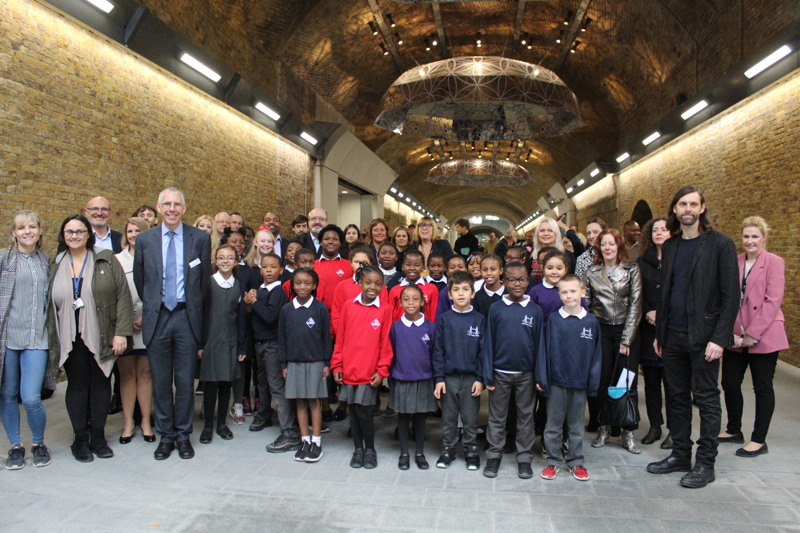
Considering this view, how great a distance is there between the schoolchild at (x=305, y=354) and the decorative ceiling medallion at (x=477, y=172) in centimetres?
1473

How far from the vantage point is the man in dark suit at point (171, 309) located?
4469mm

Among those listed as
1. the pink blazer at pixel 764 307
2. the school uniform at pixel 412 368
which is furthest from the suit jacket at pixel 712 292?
the school uniform at pixel 412 368

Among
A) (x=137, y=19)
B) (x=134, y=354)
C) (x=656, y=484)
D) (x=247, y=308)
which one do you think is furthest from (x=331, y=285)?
(x=137, y=19)

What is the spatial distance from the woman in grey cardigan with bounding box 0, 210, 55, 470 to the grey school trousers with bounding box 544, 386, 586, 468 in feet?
12.6

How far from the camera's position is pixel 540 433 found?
5.03m

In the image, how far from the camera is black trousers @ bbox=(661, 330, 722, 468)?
3965 mm

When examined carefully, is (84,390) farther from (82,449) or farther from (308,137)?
(308,137)

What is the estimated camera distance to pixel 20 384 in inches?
165

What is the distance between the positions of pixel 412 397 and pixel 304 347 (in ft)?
3.16

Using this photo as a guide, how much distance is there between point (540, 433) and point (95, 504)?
140 inches

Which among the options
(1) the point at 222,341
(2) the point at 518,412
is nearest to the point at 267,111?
(1) the point at 222,341

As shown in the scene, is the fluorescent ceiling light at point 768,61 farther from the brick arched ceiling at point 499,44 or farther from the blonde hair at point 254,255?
the blonde hair at point 254,255

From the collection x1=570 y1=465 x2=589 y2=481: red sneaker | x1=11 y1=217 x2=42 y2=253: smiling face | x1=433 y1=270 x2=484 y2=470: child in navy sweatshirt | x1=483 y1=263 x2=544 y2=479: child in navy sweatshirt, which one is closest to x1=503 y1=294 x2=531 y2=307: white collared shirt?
x1=483 y1=263 x2=544 y2=479: child in navy sweatshirt

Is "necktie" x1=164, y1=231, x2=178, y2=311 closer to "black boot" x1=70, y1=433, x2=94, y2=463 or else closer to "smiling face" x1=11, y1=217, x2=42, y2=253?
"smiling face" x1=11, y1=217, x2=42, y2=253
